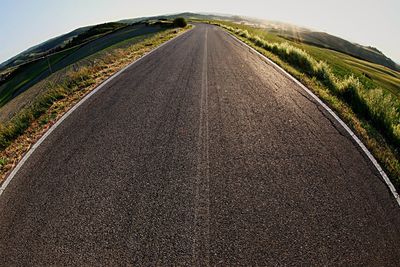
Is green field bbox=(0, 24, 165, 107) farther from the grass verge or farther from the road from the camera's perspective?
the road

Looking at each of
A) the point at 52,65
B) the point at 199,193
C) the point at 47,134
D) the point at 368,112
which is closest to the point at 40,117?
the point at 47,134

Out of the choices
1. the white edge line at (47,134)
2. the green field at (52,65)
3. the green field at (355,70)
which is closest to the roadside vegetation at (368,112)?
the white edge line at (47,134)

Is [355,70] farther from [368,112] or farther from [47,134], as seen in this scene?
[47,134]

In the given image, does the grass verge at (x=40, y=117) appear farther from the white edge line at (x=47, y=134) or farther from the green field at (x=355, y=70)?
the green field at (x=355, y=70)

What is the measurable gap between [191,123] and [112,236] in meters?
3.65

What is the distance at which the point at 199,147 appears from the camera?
242 inches

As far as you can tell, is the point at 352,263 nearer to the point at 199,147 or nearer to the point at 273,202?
the point at 273,202

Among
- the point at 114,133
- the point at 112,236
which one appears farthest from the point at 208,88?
the point at 112,236

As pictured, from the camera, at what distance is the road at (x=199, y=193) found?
3863 mm

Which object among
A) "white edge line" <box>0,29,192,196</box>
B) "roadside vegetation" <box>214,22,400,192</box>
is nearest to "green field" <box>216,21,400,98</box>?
"roadside vegetation" <box>214,22,400,192</box>

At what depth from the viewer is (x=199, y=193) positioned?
189 inches

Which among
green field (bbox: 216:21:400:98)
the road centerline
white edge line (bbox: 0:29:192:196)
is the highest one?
green field (bbox: 216:21:400:98)

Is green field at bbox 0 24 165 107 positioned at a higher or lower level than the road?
higher

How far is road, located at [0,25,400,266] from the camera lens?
386cm
